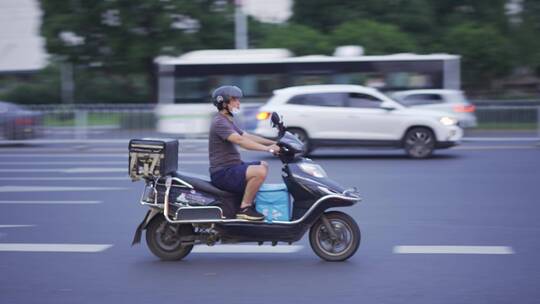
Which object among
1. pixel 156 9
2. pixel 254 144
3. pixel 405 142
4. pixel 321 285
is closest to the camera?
pixel 321 285

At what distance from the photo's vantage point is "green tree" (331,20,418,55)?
3447 cm

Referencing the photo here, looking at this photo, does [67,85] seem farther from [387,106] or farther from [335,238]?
[335,238]

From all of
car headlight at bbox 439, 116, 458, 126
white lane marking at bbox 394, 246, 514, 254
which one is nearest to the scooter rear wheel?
white lane marking at bbox 394, 246, 514, 254

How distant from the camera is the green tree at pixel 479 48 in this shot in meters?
37.3

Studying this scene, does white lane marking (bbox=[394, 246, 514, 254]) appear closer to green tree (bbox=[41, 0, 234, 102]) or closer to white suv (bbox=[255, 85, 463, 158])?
white suv (bbox=[255, 85, 463, 158])

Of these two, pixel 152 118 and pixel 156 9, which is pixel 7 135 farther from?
pixel 156 9

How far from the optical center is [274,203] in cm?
748

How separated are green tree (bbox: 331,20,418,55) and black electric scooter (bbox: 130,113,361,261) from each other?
89.7 ft

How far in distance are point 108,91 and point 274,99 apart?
29.9m

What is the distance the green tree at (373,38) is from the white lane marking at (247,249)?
87.5ft

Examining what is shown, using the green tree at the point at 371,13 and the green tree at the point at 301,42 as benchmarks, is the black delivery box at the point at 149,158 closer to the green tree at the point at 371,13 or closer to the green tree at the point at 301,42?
the green tree at the point at 301,42

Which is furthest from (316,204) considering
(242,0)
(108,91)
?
(108,91)

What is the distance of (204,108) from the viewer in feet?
80.3

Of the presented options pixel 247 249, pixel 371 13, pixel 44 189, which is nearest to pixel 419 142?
pixel 44 189
